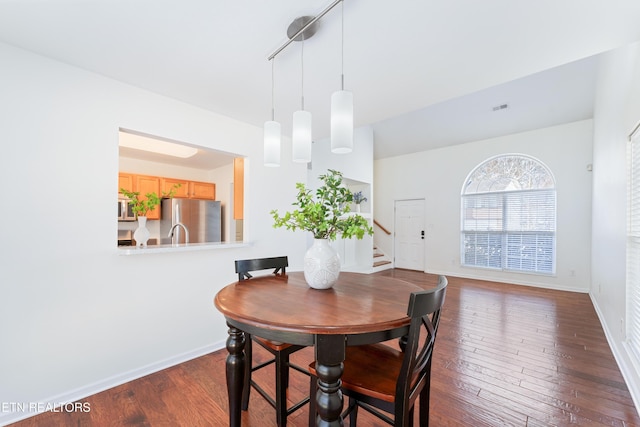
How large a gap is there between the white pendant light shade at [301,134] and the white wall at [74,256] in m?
1.27

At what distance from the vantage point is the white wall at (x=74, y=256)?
5.61 ft

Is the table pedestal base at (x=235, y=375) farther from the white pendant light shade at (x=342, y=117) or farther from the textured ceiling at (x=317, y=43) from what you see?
the textured ceiling at (x=317, y=43)

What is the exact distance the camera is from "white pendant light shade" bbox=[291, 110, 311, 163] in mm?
1687

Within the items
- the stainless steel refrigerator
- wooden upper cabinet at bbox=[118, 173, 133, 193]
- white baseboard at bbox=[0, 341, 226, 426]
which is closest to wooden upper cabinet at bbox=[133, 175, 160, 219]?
wooden upper cabinet at bbox=[118, 173, 133, 193]

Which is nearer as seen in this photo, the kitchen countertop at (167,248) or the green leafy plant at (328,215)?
the green leafy plant at (328,215)

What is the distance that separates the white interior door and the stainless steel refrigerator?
14.4ft

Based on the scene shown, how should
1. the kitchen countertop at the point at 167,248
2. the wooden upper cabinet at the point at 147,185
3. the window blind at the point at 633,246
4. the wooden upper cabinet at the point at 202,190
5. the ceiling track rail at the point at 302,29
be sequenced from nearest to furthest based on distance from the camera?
the ceiling track rail at the point at 302,29 → the window blind at the point at 633,246 → the kitchen countertop at the point at 167,248 → the wooden upper cabinet at the point at 147,185 → the wooden upper cabinet at the point at 202,190

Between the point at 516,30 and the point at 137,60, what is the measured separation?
234 centimetres

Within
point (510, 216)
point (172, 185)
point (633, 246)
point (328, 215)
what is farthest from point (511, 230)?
point (172, 185)

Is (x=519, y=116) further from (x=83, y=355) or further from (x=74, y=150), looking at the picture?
(x=83, y=355)

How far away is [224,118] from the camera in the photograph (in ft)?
8.98

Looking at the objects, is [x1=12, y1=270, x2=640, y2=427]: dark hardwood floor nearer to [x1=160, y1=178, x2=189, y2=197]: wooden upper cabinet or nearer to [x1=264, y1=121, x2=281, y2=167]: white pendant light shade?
[x1=264, y1=121, x2=281, y2=167]: white pendant light shade

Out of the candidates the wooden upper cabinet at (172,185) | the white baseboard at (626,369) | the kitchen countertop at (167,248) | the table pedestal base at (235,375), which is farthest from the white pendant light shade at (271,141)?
the wooden upper cabinet at (172,185)

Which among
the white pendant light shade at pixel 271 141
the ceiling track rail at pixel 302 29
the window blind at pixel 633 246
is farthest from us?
the window blind at pixel 633 246
